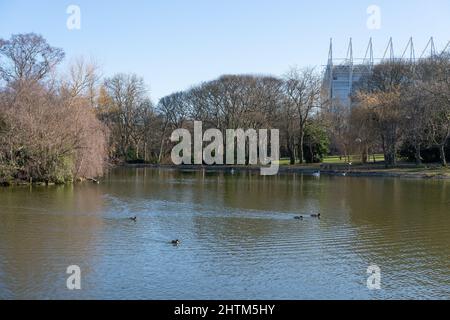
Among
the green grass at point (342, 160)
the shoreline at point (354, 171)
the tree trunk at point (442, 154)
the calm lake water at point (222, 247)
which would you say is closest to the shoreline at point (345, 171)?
the shoreline at point (354, 171)

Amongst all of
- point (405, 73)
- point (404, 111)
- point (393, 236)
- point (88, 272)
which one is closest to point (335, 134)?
point (405, 73)

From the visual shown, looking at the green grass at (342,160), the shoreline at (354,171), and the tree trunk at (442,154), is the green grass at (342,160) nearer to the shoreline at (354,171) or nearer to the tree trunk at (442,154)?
the shoreline at (354,171)

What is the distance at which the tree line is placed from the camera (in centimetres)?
3631

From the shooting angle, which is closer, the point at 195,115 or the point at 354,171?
the point at 354,171

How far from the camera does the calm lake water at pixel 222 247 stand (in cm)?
1279

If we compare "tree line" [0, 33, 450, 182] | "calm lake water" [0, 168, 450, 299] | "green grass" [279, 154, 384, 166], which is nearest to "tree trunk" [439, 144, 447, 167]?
"tree line" [0, 33, 450, 182]

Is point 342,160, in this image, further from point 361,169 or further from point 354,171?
point 354,171

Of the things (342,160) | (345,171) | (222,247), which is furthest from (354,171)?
(222,247)

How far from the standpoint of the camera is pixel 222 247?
1714cm

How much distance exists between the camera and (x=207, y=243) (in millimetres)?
17703

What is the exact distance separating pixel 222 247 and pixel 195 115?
188 ft

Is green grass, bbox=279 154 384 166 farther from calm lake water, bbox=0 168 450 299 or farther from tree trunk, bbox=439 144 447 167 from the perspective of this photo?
calm lake water, bbox=0 168 450 299
